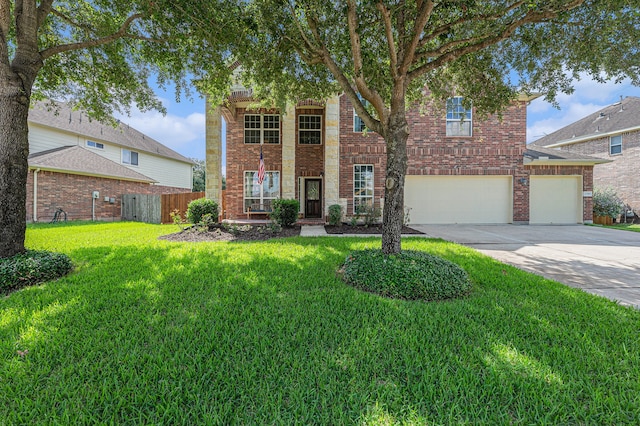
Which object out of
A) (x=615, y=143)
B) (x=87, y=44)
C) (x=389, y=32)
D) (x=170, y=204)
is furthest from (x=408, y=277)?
(x=615, y=143)

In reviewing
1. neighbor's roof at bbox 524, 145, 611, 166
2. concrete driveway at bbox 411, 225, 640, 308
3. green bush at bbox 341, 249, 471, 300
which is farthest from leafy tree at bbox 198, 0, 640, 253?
neighbor's roof at bbox 524, 145, 611, 166

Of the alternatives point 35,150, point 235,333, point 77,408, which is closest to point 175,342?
point 235,333

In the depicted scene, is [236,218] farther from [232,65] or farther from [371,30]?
[371,30]

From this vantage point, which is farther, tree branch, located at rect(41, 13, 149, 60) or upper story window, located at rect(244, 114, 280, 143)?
upper story window, located at rect(244, 114, 280, 143)

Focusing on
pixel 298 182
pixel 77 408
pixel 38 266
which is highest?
pixel 298 182

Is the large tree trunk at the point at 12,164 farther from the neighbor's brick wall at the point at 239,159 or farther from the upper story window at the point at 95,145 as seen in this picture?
the upper story window at the point at 95,145

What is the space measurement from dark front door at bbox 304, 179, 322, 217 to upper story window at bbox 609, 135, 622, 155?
18.3m

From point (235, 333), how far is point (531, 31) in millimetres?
7542

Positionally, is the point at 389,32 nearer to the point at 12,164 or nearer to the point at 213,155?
the point at 12,164

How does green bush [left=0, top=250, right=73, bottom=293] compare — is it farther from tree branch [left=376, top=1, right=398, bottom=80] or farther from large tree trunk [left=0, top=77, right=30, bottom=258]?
tree branch [left=376, top=1, right=398, bottom=80]

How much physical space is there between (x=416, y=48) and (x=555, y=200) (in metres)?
12.2

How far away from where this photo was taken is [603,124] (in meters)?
17.6

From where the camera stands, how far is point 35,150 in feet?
49.1

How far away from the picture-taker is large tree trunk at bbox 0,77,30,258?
4.17 m
